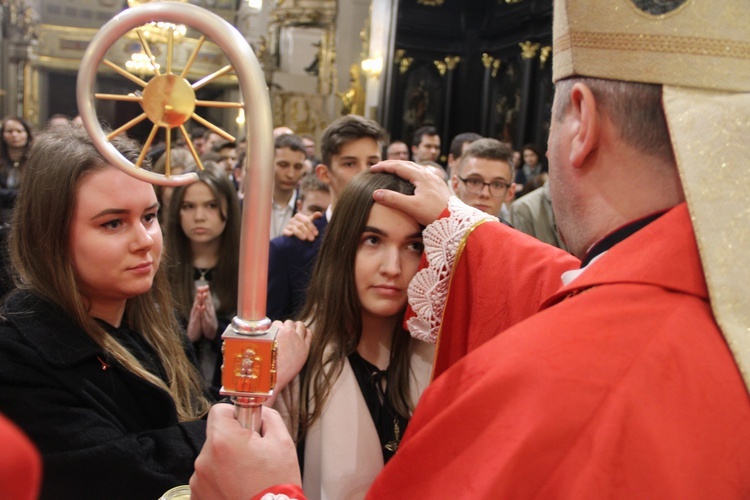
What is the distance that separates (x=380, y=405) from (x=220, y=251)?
1.71 meters

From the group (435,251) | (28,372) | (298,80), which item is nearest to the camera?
(28,372)

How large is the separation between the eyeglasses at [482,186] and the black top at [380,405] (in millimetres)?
2152

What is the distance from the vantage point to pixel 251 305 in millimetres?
945

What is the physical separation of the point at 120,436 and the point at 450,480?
33.7 inches

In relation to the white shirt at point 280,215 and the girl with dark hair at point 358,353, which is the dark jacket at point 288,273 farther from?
the white shirt at point 280,215

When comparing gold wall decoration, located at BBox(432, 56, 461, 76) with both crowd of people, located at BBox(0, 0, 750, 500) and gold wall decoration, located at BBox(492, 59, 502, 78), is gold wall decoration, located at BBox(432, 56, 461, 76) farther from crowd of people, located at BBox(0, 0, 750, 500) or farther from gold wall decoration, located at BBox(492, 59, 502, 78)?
crowd of people, located at BBox(0, 0, 750, 500)

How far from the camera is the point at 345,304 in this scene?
75.2 inches

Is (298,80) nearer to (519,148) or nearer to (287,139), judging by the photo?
(519,148)

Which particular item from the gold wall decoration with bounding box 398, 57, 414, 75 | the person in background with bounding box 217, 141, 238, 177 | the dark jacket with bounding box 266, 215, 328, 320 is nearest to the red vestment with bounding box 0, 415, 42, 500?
the dark jacket with bounding box 266, 215, 328, 320

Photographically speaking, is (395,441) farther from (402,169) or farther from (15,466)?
(15,466)

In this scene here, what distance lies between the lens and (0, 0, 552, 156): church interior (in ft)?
42.0

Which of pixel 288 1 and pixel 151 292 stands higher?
pixel 288 1

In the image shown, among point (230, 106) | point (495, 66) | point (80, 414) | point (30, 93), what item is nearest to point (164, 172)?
point (80, 414)

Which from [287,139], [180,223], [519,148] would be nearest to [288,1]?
[519,148]
